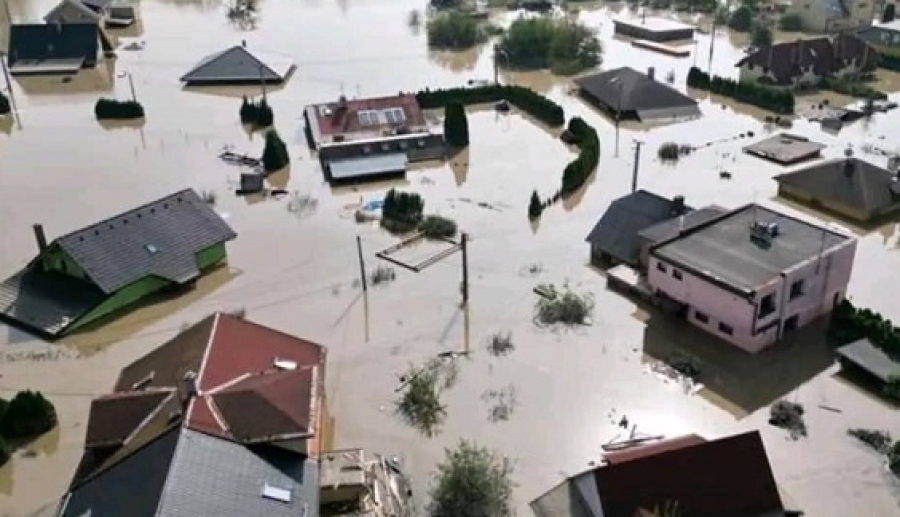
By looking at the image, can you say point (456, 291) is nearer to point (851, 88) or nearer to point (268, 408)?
point (268, 408)

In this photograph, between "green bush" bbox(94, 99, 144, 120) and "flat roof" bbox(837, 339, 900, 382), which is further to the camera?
"green bush" bbox(94, 99, 144, 120)

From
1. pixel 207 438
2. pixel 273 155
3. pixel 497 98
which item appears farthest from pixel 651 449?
pixel 497 98

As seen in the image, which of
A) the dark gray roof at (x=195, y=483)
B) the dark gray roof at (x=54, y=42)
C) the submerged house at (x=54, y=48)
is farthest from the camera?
the dark gray roof at (x=54, y=42)

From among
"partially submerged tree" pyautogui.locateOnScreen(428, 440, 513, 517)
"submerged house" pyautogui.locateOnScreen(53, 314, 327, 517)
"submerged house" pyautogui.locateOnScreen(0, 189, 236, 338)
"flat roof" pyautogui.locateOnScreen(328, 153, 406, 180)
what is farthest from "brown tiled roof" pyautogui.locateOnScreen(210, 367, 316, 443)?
"flat roof" pyautogui.locateOnScreen(328, 153, 406, 180)

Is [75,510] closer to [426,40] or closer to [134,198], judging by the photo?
[134,198]

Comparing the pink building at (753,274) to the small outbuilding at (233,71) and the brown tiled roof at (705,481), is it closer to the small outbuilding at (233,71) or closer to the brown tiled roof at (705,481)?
the brown tiled roof at (705,481)

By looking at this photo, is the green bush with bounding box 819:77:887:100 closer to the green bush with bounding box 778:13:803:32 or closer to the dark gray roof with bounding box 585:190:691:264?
the green bush with bounding box 778:13:803:32

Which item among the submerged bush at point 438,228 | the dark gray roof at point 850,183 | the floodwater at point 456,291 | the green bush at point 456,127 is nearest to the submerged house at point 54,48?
the floodwater at point 456,291
